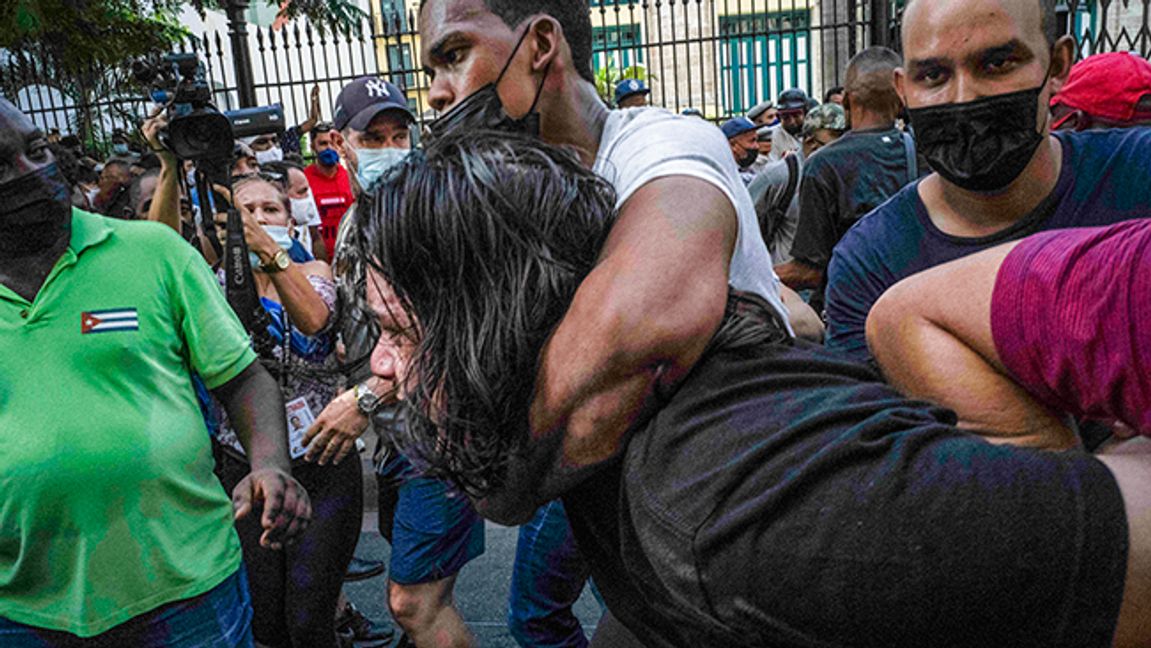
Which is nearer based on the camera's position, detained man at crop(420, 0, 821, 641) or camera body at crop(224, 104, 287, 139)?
detained man at crop(420, 0, 821, 641)

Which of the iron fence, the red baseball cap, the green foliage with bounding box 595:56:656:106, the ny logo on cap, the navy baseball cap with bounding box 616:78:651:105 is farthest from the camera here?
the green foliage with bounding box 595:56:656:106

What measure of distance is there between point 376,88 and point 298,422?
1.73 m

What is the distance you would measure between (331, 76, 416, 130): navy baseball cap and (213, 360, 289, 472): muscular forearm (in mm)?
1974

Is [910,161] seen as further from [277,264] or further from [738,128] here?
Result: [738,128]

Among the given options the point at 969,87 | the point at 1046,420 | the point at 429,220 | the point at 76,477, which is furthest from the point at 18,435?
A: the point at 969,87

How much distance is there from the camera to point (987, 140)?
1.94 metres

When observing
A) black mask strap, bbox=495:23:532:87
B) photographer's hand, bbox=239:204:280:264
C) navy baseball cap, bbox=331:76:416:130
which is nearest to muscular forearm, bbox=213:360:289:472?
photographer's hand, bbox=239:204:280:264

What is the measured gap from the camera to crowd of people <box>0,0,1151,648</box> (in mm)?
874

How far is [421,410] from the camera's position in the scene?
1231 millimetres

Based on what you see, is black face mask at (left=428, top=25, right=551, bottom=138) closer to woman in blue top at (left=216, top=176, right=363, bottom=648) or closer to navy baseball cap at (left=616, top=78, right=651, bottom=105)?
woman in blue top at (left=216, top=176, right=363, bottom=648)

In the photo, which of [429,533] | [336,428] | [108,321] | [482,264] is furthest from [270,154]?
[482,264]

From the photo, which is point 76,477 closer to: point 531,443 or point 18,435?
point 18,435

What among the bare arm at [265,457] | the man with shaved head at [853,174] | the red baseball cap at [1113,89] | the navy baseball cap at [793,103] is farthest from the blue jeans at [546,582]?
the navy baseball cap at [793,103]

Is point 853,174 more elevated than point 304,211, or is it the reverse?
point 853,174
